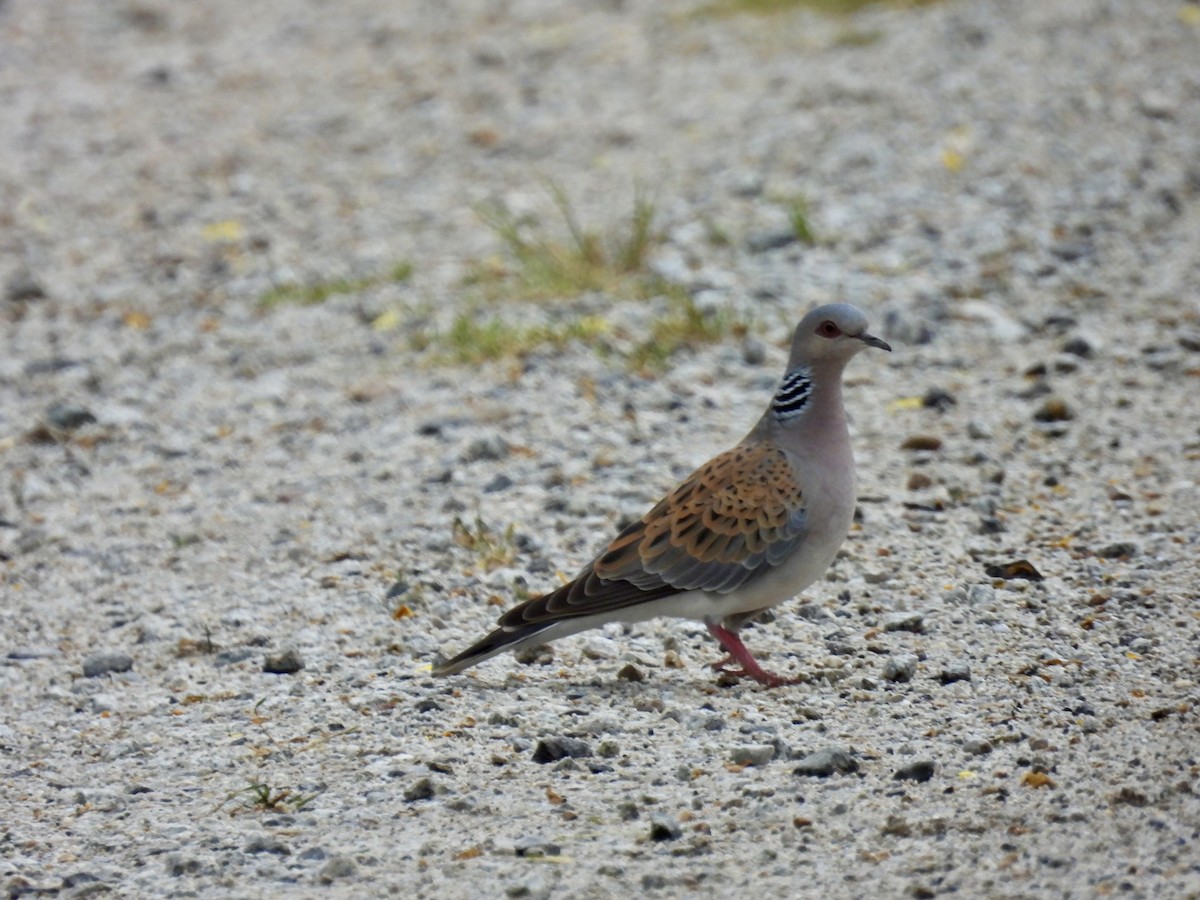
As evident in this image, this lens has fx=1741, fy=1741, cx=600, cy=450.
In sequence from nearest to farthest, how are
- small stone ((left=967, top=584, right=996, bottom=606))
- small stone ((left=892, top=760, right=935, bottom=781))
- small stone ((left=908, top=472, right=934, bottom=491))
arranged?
1. small stone ((left=892, top=760, right=935, bottom=781))
2. small stone ((left=967, top=584, right=996, bottom=606))
3. small stone ((left=908, top=472, right=934, bottom=491))

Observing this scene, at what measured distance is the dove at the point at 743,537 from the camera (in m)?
5.05

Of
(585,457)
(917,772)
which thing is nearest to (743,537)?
(917,772)

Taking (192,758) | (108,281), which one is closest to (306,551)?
(192,758)

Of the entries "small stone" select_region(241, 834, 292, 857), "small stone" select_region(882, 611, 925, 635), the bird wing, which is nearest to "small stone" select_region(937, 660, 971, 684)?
"small stone" select_region(882, 611, 925, 635)

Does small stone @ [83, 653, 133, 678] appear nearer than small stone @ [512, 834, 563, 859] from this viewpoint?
No

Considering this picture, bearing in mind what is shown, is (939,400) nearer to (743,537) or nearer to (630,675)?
(743,537)

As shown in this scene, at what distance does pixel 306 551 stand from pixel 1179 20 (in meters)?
7.70

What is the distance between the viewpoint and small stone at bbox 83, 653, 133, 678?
5582 mm

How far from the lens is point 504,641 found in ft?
16.3

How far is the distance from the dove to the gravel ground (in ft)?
0.79

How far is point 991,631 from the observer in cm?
529

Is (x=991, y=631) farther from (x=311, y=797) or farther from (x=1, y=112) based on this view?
(x=1, y=112)

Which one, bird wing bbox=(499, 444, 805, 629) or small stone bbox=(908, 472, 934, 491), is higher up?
bird wing bbox=(499, 444, 805, 629)

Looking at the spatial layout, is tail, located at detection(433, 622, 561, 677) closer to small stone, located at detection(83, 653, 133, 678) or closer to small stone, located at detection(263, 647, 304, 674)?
small stone, located at detection(263, 647, 304, 674)
